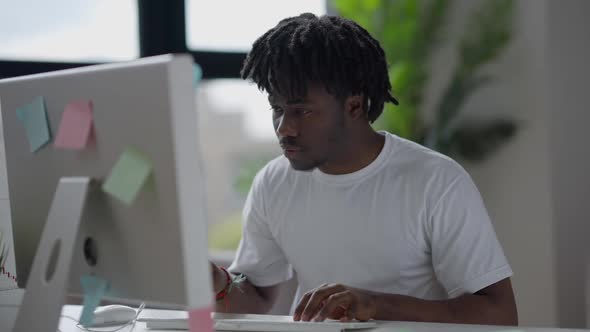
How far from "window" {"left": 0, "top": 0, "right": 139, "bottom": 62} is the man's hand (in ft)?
6.96

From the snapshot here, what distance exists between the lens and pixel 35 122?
119 centimetres

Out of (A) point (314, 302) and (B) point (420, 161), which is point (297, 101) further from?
(A) point (314, 302)

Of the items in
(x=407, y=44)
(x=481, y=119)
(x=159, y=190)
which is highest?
(x=159, y=190)

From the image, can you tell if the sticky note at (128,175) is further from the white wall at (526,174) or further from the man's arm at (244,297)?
the white wall at (526,174)

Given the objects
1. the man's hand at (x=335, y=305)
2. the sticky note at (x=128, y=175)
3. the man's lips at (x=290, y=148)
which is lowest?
the man's hand at (x=335, y=305)

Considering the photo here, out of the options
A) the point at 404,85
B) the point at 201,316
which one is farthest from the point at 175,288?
the point at 404,85

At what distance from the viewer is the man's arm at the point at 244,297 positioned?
5.32ft

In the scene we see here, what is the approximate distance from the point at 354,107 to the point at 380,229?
0.92 ft

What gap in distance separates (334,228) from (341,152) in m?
0.17

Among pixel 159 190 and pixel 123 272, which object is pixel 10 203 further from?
pixel 159 190

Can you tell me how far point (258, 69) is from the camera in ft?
5.71

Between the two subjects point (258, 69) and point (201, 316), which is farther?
point (258, 69)

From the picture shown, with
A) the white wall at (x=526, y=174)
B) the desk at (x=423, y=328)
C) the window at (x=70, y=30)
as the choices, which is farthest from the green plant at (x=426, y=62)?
the desk at (x=423, y=328)

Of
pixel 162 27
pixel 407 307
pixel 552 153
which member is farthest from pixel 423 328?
pixel 162 27
